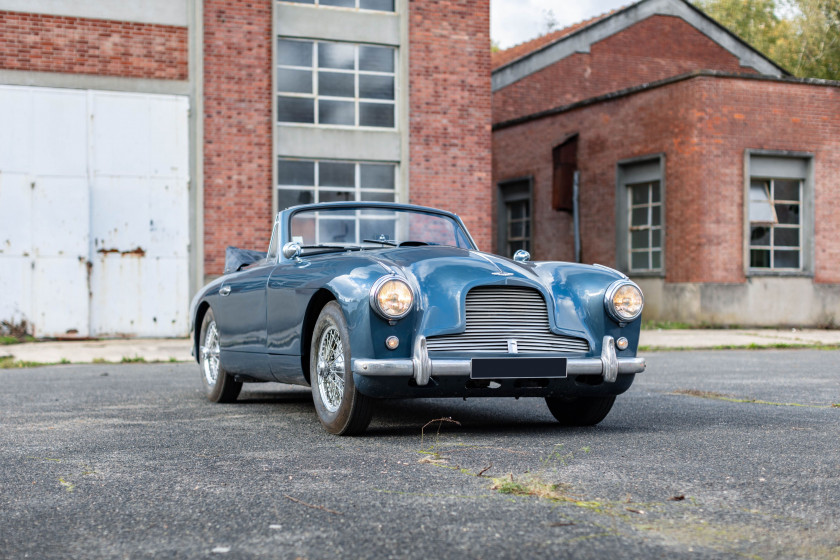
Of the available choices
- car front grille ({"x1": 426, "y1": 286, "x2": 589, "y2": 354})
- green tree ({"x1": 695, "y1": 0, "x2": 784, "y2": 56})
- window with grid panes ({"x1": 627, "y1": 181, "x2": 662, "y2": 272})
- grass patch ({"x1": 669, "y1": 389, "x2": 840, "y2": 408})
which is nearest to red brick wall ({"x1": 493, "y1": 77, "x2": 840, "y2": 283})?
window with grid panes ({"x1": 627, "y1": 181, "x2": 662, "y2": 272})

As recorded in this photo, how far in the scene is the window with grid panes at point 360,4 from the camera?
63.6ft

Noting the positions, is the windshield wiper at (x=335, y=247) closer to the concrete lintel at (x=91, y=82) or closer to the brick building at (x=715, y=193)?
the concrete lintel at (x=91, y=82)

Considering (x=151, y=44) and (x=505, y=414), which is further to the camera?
(x=151, y=44)

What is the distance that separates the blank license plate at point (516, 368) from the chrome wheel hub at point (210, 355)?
3000mm

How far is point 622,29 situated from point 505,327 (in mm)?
23795

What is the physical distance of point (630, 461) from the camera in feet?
15.7

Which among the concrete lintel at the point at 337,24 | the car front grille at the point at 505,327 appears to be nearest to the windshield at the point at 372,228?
the car front grille at the point at 505,327

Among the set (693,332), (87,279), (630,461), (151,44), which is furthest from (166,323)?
(630,461)

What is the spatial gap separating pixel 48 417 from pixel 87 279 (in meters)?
11.2

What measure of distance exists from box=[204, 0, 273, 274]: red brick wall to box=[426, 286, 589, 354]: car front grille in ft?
43.4

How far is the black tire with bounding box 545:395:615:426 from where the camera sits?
620 cm

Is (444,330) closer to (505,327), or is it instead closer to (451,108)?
(505,327)

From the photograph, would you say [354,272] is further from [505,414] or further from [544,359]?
[505,414]

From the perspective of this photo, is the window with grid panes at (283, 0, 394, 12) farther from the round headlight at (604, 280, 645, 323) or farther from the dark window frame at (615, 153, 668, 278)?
the round headlight at (604, 280, 645, 323)
